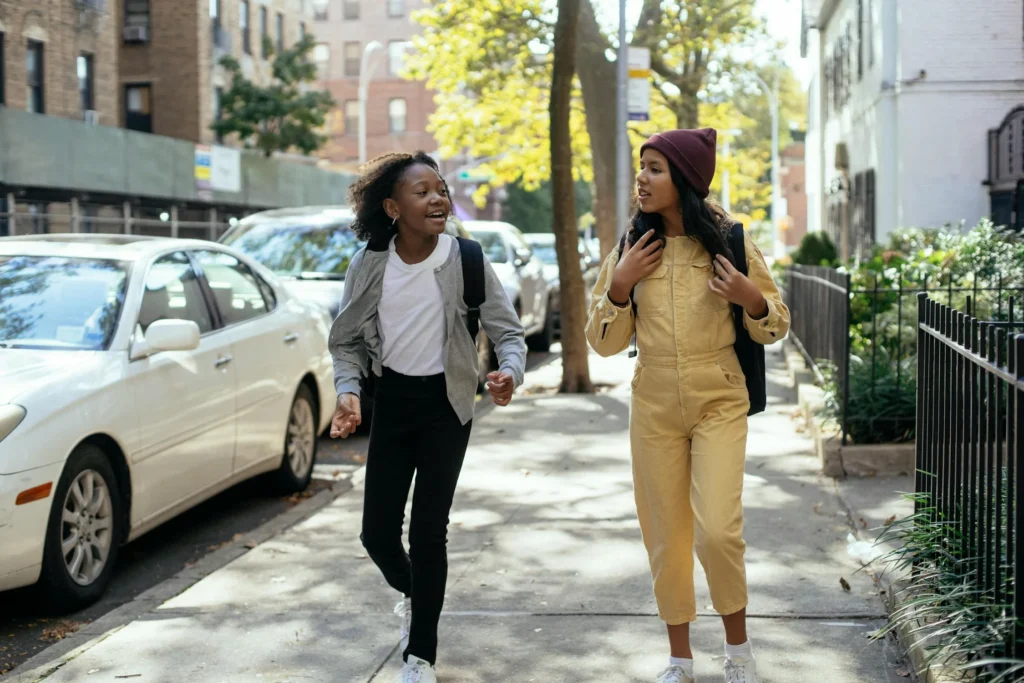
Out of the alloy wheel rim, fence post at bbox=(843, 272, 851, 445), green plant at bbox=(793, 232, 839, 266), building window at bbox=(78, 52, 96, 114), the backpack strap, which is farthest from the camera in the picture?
building window at bbox=(78, 52, 96, 114)

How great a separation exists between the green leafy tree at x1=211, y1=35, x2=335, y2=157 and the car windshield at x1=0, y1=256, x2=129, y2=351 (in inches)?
1362

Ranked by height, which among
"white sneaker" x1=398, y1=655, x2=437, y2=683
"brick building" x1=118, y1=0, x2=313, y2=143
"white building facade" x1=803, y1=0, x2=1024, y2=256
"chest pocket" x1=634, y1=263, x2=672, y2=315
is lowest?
"white sneaker" x1=398, y1=655, x2=437, y2=683

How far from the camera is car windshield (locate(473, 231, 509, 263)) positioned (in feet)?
54.6

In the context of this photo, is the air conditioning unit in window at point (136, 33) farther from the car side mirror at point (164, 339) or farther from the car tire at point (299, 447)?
the car side mirror at point (164, 339)

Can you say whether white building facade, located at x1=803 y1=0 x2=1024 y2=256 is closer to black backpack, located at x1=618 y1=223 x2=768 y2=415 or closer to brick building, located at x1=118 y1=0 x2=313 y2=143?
black backpack, located at x1=618 y1=223 x2=768 y2=415

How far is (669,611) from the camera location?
14.6 feet

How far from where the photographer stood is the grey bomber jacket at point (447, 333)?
463 centimetres

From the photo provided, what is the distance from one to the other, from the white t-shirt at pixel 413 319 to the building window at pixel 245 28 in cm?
4294

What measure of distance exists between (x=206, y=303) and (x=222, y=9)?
124 ft

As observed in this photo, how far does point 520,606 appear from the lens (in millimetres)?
5664

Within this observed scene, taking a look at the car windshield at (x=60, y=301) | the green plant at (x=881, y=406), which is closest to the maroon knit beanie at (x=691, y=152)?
the car windshield at (x=60, y=301)

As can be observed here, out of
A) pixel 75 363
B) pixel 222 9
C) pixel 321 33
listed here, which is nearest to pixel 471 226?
pixel 75 363

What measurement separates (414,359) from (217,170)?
34089mm

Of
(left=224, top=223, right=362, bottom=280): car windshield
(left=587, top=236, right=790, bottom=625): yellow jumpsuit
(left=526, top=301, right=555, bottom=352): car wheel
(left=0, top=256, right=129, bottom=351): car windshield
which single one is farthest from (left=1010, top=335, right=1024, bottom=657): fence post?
(left=526, top=301, right=555, bottom=352): car wheel
